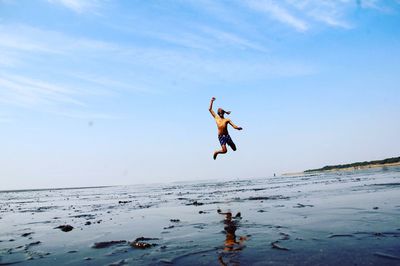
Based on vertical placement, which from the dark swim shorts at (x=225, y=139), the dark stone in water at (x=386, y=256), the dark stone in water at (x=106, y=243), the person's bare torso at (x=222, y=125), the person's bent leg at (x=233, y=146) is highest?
the person's bare torso at (x=222, y=125)

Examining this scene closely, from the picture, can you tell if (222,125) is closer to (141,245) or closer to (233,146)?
(233,146)

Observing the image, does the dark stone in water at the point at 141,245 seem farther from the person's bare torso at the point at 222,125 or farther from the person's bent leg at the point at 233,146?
the person's bent leg at the point at 233,146

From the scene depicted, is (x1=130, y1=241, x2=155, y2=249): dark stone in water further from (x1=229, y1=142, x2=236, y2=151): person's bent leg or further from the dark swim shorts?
(x1=229, y1=142, x2=236, y2=151): person's bent leg

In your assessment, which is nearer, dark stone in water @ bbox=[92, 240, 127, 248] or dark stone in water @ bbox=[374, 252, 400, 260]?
dark stone in water @ bbox=[374, 252, 400, 260]

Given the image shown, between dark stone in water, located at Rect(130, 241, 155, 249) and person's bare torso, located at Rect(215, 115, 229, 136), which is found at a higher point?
person's bare torso, located at Rect(215, 115, 229, 136)

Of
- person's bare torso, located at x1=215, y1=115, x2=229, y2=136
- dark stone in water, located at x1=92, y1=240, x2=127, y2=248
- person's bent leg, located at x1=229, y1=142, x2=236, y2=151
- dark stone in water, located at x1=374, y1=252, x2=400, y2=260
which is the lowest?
dark stone in water, located at x1=374, y1=252, x2=400, y2=260

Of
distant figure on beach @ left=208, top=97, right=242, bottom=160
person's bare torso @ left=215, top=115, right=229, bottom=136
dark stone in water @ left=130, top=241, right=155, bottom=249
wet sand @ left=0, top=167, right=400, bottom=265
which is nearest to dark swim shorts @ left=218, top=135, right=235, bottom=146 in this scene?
distant figure on beach @ left=208, top=97, right=242, bottom=160

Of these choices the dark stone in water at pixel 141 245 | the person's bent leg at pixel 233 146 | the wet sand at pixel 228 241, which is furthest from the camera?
the person's bent leg at pixel 233 146

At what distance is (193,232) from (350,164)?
12643cm

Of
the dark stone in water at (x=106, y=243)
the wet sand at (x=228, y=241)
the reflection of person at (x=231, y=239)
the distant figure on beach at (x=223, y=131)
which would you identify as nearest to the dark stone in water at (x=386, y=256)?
the wet sand at (x=228, y=241)

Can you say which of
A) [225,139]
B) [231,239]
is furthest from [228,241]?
[225,139]

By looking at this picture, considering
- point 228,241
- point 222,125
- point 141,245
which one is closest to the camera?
point 228,241

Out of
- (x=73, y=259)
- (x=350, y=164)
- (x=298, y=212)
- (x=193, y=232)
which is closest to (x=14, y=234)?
(x=73, y=259)

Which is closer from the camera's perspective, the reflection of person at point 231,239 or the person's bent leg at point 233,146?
the reflection of person at point 231,239
